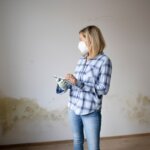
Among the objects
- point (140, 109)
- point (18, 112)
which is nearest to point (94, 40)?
point (18, 112)

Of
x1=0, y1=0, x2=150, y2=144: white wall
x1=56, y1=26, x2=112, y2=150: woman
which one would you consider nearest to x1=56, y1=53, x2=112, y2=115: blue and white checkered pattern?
x1=56, y1=26, x2=112, y2=150: woman

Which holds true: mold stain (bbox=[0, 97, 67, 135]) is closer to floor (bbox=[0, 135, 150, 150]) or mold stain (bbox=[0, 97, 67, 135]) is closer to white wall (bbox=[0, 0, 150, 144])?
white wall (bbox=[0, 0, 150, 144])

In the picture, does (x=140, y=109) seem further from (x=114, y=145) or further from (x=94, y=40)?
(x=94, y=40)

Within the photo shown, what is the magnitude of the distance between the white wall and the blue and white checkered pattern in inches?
36.0

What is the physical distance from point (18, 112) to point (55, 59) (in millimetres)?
700

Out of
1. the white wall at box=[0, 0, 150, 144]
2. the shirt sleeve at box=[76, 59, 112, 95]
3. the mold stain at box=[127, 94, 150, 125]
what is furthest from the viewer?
the mold stain at box=[127, 94, 150, 125]

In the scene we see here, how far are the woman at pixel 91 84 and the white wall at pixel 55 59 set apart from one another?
85 cm

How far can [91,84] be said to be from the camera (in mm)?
1517

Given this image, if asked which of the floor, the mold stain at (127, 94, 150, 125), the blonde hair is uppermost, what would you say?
the blonde hair

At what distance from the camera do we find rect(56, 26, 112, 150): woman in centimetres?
150

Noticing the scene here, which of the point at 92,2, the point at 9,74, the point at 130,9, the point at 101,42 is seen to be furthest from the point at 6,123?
the point at 130,9

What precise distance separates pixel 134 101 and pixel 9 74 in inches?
58.2

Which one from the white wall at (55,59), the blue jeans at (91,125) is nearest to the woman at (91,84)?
the blue jeans at (91,125)

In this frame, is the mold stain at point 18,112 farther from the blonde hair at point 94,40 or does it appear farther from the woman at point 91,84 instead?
the blonde hair at point 94,40
